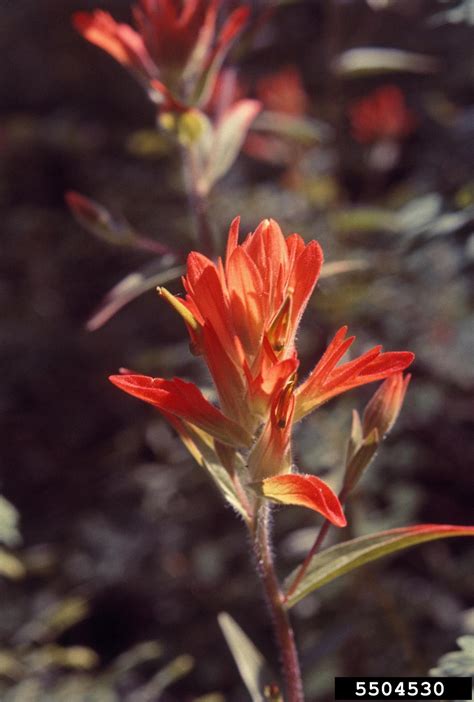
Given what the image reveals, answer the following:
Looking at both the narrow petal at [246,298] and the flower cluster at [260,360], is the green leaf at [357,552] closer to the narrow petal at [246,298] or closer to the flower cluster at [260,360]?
the flower cluster at [260,360]

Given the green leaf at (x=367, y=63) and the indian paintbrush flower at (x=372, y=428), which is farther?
the green leaf at (x=367, y=63)

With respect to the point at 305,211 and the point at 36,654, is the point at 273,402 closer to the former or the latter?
the point at 36,654

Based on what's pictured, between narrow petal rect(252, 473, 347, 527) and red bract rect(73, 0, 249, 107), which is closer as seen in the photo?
narrow petal rect(252, 473, 347, 527)

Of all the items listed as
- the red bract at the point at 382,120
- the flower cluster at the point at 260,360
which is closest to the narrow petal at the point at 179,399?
the flower cluster at the point at 260,360

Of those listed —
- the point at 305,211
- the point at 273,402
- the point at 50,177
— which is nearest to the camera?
the point at 273,402

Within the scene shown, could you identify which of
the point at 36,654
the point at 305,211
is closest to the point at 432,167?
the point at 305,211

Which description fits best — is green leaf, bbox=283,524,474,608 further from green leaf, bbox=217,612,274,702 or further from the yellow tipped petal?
the yellow tipped petal

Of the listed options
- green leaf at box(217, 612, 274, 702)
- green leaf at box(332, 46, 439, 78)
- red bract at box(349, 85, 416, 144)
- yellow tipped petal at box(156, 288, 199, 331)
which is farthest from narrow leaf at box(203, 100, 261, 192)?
red bract at box(349, 85, 416, 144)
